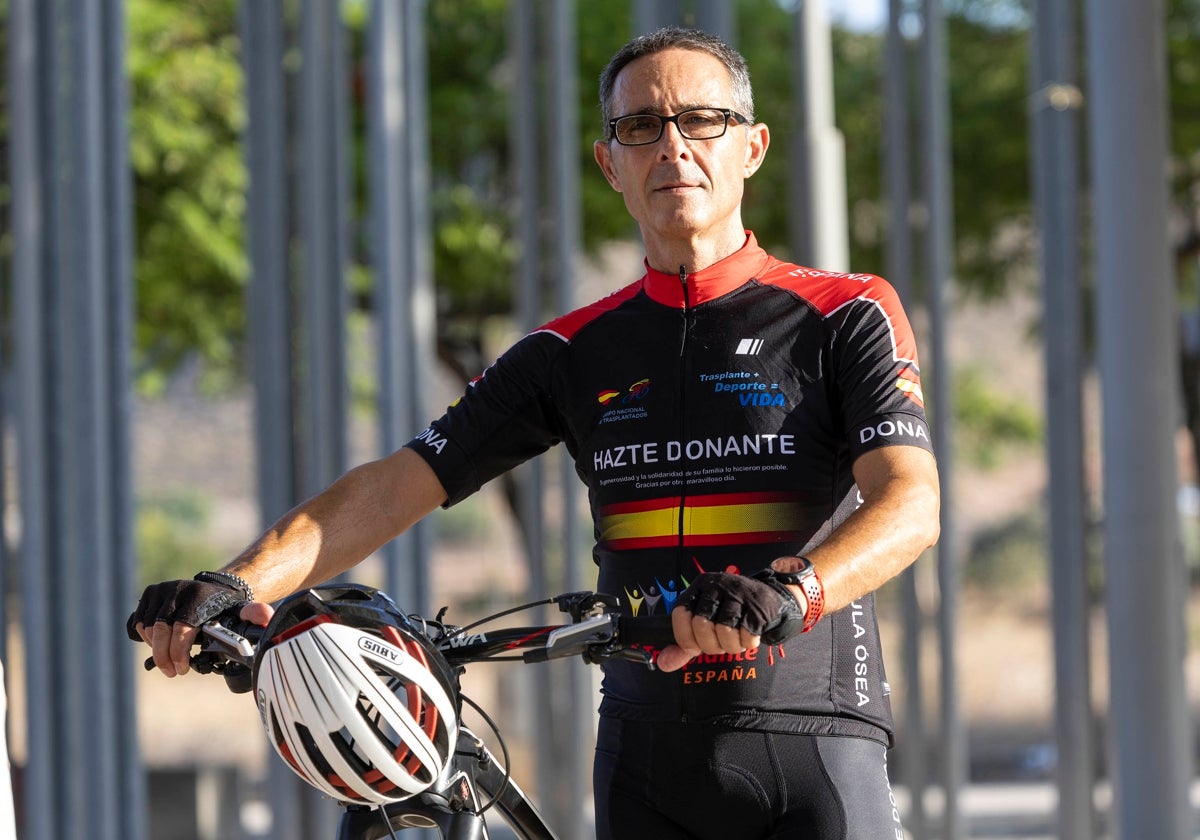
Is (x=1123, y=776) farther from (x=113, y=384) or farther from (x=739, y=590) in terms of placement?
(x=113, y=384)

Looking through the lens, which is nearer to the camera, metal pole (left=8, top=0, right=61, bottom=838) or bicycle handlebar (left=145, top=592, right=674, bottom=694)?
bicycle handlebar (left=145, top=592, right=674, bottom=694)

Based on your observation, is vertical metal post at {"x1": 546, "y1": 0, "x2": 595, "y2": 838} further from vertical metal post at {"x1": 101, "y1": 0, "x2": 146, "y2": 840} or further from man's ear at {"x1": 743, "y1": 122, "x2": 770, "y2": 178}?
man's ear at {"x1": 743, "y1": 122, "x2": 770, "y2": 178}

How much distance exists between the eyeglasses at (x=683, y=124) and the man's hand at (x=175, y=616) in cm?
85

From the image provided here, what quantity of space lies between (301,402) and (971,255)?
656cm

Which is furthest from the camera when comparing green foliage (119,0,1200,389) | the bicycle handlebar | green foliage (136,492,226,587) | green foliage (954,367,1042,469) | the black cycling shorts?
green foliage (136,492,226,587)

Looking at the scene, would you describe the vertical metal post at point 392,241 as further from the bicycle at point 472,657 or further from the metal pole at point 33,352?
the bicycle at point 472,657

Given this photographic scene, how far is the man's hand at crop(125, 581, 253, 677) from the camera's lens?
7.11 ft

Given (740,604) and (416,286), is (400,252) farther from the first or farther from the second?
(740,604)

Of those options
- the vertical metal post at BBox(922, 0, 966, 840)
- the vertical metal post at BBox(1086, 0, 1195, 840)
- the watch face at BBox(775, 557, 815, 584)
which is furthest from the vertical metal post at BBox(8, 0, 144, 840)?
the watch face at BBox(775, 557, 815, 584)

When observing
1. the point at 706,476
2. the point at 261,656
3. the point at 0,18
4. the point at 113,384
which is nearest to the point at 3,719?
the point at 261,656

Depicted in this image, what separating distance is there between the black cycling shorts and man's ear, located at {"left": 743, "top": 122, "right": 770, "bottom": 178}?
2.66 ft

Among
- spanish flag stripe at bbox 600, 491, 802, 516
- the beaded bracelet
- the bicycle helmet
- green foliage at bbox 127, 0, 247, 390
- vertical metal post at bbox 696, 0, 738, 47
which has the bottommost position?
the bicycle helmet

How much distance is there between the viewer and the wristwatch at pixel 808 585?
6.51ft

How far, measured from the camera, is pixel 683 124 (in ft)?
8.03
